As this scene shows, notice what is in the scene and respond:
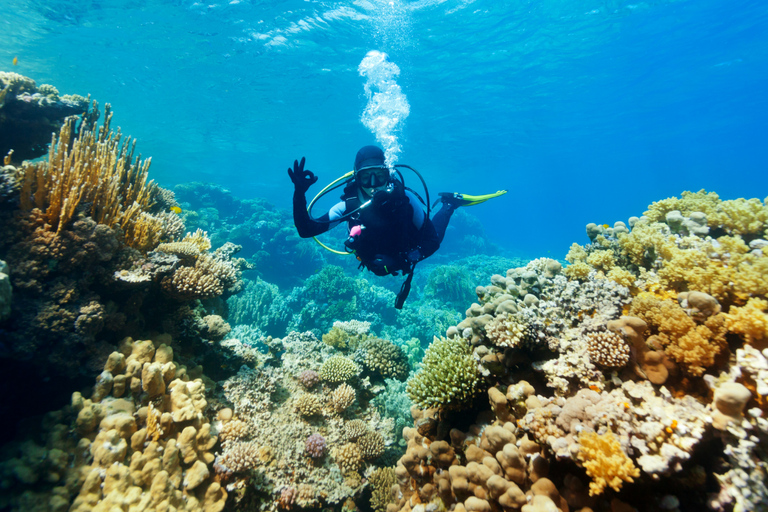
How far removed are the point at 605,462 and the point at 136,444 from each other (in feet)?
12.4

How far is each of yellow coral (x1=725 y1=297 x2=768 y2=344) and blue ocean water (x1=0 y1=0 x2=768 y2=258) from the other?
19533 millimetres

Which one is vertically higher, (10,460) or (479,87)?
(479,87)

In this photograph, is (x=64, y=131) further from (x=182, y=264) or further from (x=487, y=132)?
(x=487, y=132)

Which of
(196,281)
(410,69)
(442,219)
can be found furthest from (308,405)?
(410,69)

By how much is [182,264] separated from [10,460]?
7.69 feet

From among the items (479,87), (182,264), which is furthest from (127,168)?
(479,87)

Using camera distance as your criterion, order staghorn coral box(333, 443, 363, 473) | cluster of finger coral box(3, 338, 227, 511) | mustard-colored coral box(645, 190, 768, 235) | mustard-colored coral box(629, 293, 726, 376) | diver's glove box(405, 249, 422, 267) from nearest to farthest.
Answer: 1. mustard-colored coral box(629, 293, 726, 376)
2. cluster of finger coral box(3, 338, 227, 511)
3. mustard-colored coral box(645, 190, 768, 235)
4. staghorn coral box(333, 443, 363, 473)
5. diver's glove box(405, 249, 422, 267)

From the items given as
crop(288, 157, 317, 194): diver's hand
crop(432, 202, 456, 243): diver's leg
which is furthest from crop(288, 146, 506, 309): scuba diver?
crop(432, 202, 456, 243): diver's leg

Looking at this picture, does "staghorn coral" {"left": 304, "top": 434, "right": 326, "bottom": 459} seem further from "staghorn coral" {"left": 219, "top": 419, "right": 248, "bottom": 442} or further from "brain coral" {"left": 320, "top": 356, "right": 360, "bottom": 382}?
"brain coral" {"left": 320, "top": 356, "right": 360, "bottom": 382}

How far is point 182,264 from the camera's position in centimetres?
408

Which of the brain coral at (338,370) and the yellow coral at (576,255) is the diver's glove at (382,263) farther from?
the yellow coral at (576,255)

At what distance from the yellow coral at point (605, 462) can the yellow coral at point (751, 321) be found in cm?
125

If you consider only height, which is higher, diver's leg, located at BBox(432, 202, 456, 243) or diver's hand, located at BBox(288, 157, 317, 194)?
diver's leg, located at BBox(432, 202, 456, 243)

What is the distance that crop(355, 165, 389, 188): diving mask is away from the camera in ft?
15.1
